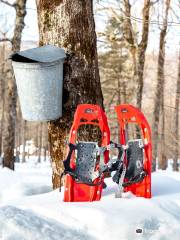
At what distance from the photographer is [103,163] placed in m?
3.75

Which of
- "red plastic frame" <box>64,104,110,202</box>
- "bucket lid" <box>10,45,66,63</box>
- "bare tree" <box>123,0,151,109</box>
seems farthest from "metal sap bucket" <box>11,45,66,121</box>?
"bare tree" <box>123,0,151,109</box>

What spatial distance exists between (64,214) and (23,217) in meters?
0.33

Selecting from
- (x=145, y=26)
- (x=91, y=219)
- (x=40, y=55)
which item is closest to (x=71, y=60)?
(x=40, y=55)

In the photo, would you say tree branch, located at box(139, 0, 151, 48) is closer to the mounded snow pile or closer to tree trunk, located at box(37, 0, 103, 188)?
tree trunk, located at box(37, 0, 103, 188)

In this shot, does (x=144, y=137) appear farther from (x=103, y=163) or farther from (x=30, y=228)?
(x=30, y=228)

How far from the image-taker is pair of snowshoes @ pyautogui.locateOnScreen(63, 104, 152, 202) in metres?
3.74

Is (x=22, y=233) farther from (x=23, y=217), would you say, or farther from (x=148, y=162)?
(x=148, y=162)

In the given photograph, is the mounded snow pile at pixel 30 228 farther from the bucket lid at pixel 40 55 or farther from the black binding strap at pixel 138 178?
the bucket lid at pixel 40 55

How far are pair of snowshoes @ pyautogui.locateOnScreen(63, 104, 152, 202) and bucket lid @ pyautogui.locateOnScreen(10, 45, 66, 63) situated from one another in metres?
0.63

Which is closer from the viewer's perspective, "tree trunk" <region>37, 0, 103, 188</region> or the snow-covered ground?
the snow-covered ground

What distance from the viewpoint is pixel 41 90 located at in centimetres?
413

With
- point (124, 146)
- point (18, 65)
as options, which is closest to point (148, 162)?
point (124, 146)

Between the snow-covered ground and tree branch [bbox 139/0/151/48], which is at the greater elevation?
tree branch [bbox 139/0/151/48]

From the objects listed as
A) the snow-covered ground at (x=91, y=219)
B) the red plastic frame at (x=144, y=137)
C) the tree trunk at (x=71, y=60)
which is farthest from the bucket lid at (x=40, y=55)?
the snow-covered ground at (x=91, y=219)
